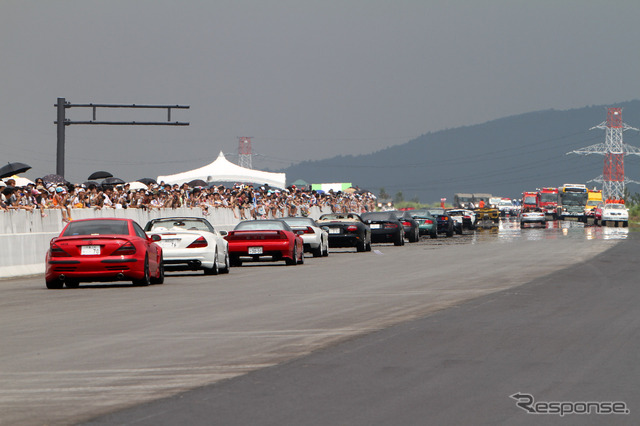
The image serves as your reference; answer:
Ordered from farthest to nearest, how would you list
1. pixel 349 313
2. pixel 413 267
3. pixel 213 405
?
pixel 413 267
pixel 349 313
pixel 213 405

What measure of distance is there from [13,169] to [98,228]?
46.1ft

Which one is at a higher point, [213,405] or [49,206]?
[49,206]

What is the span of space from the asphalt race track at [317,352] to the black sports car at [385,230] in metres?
21.6

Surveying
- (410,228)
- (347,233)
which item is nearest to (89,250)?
(347,233)

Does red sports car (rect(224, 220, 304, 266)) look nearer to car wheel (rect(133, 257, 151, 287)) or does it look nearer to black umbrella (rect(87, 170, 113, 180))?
car wheel (rect(133, 257, 151, 287))

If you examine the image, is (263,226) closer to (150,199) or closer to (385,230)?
(150,199)

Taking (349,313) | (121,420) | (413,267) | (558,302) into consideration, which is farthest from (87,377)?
(413,267)

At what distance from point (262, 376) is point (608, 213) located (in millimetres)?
72712

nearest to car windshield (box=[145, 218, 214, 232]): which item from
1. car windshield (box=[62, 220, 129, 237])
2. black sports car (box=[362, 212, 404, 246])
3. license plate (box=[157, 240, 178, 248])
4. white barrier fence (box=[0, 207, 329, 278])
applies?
license plate (box=[157, 240, 178, 248])

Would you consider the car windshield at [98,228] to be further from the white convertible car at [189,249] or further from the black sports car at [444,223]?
the black sports car at [444,223]

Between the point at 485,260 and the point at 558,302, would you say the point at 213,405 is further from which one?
the point at 485,260

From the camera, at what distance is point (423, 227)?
2057 inches

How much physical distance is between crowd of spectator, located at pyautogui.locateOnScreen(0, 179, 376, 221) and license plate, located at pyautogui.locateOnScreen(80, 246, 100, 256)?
531cm

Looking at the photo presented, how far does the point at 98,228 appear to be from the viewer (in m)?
21.2
